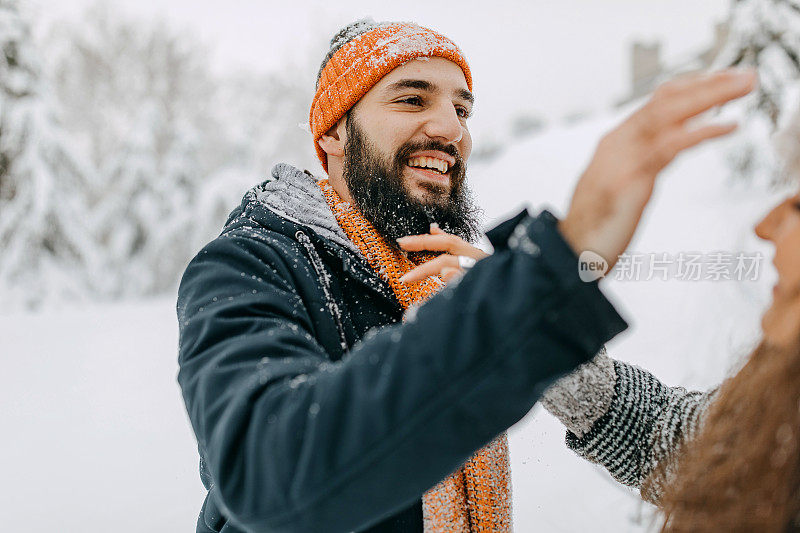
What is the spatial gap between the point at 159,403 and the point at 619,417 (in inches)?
230

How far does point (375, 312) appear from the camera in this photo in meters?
1.47

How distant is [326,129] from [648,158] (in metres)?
1.59

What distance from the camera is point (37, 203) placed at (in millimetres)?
11219

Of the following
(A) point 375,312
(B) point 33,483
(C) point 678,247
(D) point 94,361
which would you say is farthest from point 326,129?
(C) point 678,247

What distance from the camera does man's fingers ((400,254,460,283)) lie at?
118cm

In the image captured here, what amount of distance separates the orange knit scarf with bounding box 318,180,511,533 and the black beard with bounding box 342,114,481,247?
70mm

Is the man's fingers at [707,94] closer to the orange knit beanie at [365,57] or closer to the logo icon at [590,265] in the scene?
the logo icon at [590,265]

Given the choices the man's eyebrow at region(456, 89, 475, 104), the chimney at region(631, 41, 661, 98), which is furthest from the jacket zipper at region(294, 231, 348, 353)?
the chimney at region(631, 41, 661, 98)

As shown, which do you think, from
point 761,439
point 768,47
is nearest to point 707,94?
point 761,439

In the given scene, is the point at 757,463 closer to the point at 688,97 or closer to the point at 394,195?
the point at 688,97

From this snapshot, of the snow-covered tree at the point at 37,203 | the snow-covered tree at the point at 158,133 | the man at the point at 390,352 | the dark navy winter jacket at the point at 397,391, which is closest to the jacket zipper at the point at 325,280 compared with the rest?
the man at the point at 390,352

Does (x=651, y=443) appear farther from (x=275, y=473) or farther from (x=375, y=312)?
(x=275, y=473)

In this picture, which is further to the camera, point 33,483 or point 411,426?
point 33,483

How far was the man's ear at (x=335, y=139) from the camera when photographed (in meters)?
1.99
